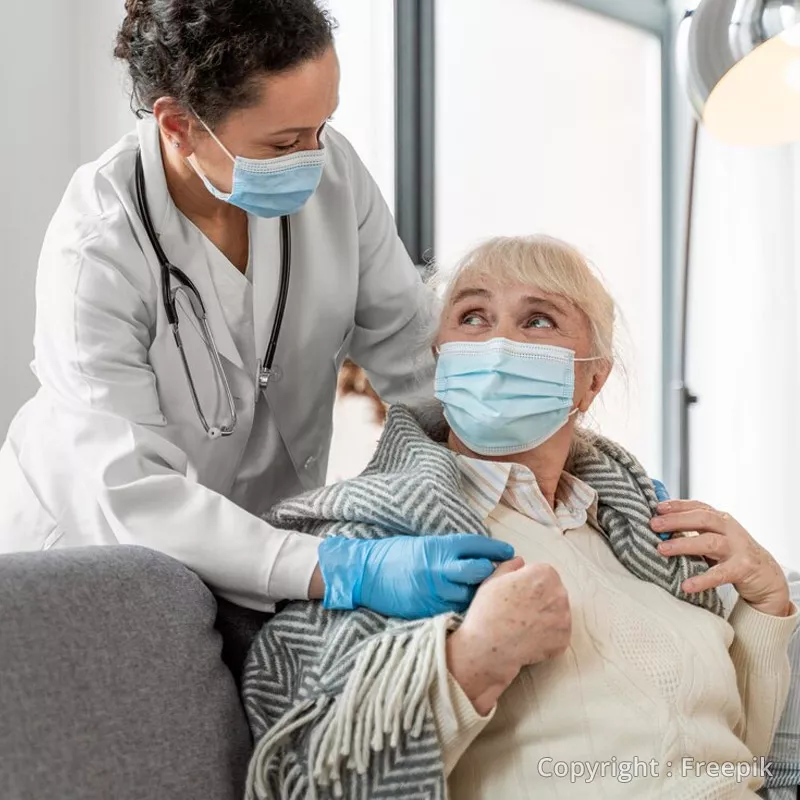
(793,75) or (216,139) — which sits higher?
(793,75)

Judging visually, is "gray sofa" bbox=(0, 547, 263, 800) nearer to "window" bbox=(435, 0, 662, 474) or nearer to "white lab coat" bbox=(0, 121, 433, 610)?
"white lab coat" bbox=(0, 121, 433, 610)

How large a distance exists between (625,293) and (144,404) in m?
2.73

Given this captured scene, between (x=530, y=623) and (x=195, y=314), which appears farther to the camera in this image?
(x=195, y=314)

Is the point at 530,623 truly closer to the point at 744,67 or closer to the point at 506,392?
the point at 506,392

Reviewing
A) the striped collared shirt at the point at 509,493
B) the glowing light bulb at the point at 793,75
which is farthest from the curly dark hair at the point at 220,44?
the glowing light bulb at the point at 793,75

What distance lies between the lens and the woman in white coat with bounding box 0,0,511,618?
138cm

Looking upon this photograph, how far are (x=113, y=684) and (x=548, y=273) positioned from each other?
0.84 metres

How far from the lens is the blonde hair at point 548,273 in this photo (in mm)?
1573

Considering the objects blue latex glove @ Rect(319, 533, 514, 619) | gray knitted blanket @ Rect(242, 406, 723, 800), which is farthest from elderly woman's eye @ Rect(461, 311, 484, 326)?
blue latex glove @ Rect(319, 533, 514, 619)

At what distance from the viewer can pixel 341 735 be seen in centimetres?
118

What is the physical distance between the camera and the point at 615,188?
155 inches

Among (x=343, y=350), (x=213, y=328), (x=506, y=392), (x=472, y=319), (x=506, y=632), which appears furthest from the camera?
(x=343, y=350)

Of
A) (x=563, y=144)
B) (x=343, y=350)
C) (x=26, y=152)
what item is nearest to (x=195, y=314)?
(x=343, y=350)
